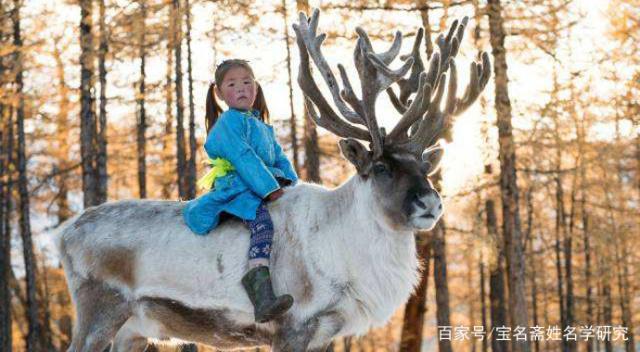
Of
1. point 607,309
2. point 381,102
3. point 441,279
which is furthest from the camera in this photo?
point 607,309

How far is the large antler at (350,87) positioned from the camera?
190 inches

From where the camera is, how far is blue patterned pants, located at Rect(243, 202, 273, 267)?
14.9 feet

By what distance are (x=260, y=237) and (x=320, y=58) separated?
1.27 m

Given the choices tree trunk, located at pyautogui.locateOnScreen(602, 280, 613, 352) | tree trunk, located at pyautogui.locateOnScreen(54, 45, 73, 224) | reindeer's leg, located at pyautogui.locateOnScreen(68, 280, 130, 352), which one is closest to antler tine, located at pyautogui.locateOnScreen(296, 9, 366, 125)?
reindeer's leg, located at pyautogui.locateOnScreen(68, 280, 130, 352)

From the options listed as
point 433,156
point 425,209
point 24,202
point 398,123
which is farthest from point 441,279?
point 425,209

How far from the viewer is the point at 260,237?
4.59 metres

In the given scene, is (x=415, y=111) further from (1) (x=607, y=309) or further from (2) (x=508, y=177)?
(1) (x=607, y=309)

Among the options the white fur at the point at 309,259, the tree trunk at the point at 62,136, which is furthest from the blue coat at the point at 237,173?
the tree trunk at the point at 62,136

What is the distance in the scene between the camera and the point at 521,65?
42.0ft

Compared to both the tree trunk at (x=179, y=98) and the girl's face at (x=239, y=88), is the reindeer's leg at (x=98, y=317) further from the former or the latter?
the tree trunk at (x=179, y=98)

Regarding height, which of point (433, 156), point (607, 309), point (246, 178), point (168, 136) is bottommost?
point (607, 309)

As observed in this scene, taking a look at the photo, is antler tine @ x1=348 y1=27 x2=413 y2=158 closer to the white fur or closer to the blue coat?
the white fur

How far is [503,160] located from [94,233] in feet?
25.4

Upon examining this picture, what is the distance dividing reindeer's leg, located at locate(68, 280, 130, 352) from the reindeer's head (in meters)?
1.65
